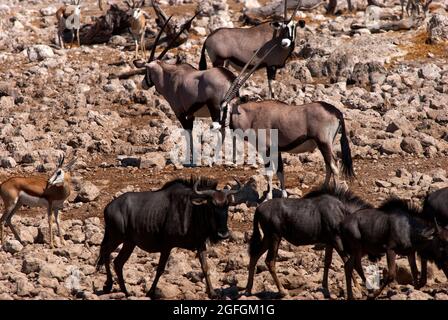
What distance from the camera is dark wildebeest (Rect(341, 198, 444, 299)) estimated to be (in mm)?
13406

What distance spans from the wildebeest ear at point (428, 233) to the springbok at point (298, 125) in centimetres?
459

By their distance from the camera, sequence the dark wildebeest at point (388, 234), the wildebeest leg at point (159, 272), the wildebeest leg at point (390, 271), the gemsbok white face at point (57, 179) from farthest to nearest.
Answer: the gemsbok white face at point (57, 179), the wildebeest leg at point (159, 272), the dark wildebeest at point (388, 234), the wildebeest leg at point (390, 271)

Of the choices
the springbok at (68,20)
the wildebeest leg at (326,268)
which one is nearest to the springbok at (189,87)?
the wildebeest leg at (326,268)

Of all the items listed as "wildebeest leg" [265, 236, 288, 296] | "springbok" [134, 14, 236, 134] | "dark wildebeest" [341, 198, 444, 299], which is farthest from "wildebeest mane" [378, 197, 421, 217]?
"springbok" [134, 14, 236, 134]

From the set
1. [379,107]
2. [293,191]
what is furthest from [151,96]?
[293,191]

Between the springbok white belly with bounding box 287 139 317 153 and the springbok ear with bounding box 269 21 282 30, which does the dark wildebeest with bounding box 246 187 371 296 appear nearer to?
the springbok white belly with bounding box 287 139 317 153

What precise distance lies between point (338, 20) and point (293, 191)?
35.8 ft

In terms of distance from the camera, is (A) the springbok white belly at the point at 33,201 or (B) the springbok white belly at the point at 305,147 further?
(B) the springbok white belly at the point at 305,147

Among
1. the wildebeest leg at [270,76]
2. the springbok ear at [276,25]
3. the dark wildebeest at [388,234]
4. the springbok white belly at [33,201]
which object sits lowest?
the wildebeest leg at [270,76]

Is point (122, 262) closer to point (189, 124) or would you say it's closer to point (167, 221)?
point (167, 221)

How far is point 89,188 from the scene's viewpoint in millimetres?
18641

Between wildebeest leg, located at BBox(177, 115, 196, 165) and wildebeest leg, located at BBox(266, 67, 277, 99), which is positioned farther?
wildebeest leg, located at BBox(266, 67, 277, 99)

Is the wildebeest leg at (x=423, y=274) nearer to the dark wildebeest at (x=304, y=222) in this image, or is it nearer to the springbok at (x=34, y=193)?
the dark wildebeest at (x=304, y=222)

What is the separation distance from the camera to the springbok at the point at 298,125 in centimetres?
1794
